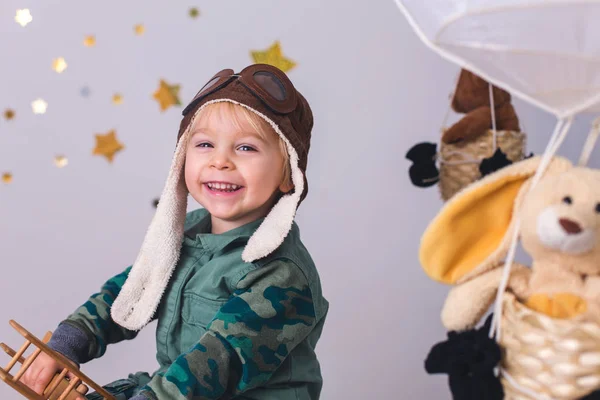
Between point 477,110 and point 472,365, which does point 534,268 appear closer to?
point 472,365

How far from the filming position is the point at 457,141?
→ 104cm

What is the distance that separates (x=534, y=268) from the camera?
2.48 feet

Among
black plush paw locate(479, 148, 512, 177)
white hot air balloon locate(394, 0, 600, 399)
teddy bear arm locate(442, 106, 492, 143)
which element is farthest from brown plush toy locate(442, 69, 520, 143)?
white hot air balloon locate(394, 0, 600, 399)

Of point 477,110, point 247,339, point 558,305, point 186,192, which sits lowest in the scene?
point 247,339

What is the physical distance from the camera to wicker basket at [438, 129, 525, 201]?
1021mm

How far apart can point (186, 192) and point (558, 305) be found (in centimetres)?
65

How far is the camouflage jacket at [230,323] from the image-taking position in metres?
0.92

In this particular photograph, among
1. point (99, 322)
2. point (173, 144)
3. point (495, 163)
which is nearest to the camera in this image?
point (495, 163)

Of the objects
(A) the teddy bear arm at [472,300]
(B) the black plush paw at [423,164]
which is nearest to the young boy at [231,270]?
(B) the black plush paw at [423,164]

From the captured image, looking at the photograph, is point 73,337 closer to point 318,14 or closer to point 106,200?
point 106,200

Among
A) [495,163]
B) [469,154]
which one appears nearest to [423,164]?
[469,154]

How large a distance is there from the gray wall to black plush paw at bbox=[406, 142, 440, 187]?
574 mm

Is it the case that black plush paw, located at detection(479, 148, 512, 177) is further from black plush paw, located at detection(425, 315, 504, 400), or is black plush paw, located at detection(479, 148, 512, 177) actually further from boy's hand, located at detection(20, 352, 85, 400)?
boy's hand, located at detection(20, 352, 85, 400)

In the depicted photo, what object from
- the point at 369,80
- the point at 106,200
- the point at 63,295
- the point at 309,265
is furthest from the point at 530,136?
the point at 63,295
